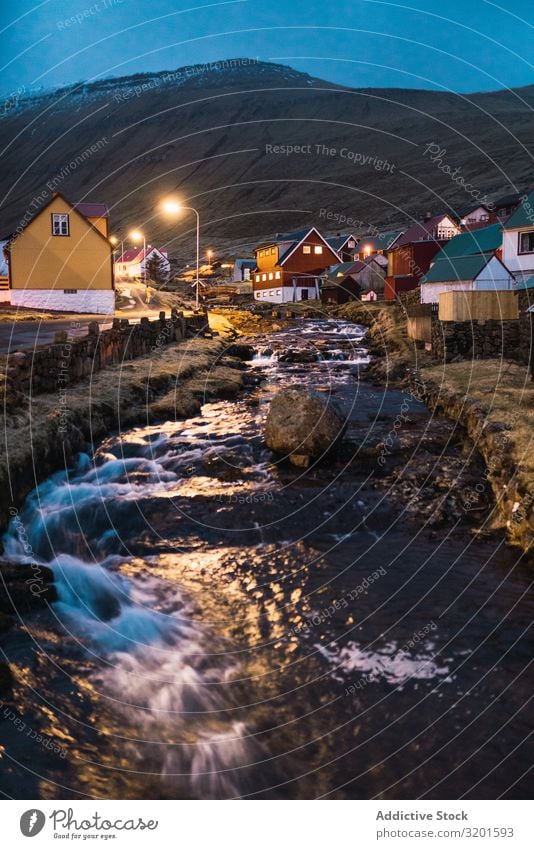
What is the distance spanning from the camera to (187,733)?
823 cm

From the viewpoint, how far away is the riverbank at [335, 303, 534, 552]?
13992 millimetres

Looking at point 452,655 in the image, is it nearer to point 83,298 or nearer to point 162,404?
point 162,404

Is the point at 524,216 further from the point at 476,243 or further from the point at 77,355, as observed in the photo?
the point at 77,355

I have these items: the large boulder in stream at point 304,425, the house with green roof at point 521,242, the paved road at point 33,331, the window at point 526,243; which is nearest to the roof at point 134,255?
the paved road at point 33,331

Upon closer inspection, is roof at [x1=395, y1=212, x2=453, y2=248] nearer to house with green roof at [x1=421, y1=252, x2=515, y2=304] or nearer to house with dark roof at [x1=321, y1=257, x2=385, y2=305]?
house with dark roof at [x1=321, y1=257, x2=385, y2=305]

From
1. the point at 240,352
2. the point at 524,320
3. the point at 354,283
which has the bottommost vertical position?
the point at 240,352

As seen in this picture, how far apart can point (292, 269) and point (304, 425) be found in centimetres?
7451

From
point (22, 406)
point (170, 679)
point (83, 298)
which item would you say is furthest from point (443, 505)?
point (83, 298)

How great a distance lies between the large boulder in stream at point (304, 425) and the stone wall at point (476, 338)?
17618 mm

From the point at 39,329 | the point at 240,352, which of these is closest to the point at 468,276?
the point at 240,352

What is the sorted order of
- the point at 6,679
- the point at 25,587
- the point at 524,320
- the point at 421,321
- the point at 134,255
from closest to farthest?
the point at 6,679 < the point at 25,587 < the point at 524,320 < the point at 421,321 < the point at 134,255

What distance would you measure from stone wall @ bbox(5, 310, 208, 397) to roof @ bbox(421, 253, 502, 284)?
2533cm

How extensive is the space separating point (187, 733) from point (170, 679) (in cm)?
123

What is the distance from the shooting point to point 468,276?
4903 centimetres
